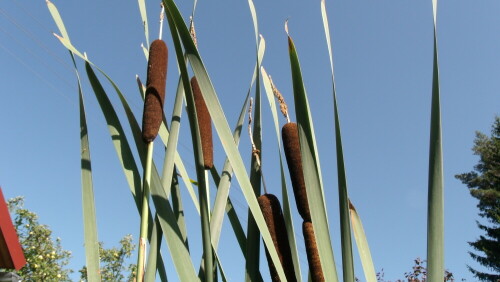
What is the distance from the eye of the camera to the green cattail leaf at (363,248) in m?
1.06

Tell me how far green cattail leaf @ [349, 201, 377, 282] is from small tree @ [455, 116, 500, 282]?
25.5 m

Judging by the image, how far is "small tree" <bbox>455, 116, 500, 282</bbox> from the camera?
81.5ft

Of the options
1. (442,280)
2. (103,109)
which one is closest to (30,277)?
(103,109)

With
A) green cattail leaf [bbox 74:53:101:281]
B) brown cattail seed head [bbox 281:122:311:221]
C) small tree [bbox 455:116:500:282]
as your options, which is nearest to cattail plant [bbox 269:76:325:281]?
brown cattail seed head [bbox 281:122:311:221]

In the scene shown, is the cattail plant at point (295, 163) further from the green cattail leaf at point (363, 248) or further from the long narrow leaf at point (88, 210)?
the long narrow leaf at point (88, 210)

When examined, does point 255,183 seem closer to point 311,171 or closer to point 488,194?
point 311,171

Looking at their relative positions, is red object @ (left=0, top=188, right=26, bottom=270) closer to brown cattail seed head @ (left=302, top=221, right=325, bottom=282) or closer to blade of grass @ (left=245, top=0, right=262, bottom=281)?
blade of grass @ (left=245, top=0, right=262, bottom=281)

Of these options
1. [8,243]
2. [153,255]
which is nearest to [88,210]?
[153,255]

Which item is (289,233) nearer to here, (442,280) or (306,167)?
(306,167)

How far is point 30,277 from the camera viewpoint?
973cm

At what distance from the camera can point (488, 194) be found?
2523cm

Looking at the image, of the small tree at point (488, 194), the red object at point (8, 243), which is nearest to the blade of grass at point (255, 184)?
the red object at point (8, 243)

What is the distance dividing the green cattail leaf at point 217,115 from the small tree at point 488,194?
2581 cm

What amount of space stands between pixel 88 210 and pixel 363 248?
69 cm
